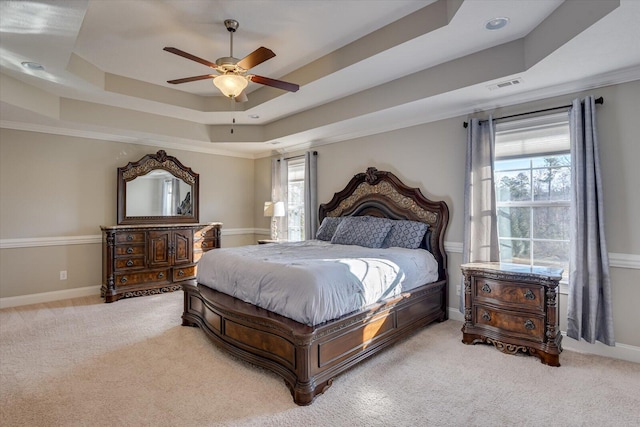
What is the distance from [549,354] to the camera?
283 cm

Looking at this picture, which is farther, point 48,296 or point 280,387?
point 48,296

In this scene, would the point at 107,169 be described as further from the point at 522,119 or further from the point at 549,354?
the point at 549,354

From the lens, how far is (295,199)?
20.7ft

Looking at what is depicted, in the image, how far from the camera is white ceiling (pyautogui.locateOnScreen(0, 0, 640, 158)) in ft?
8.07

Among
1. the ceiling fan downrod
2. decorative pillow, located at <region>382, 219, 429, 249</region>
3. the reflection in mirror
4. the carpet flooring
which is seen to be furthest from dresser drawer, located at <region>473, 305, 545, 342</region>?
the reflection in mirror

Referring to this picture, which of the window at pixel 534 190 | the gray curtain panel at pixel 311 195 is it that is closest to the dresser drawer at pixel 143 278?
the gray curtain panel at pixel 311 195

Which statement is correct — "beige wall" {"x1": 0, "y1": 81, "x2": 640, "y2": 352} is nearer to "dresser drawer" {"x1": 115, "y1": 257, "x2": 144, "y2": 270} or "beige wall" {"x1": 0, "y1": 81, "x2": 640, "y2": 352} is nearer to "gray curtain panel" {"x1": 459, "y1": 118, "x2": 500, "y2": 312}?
"gray curtain panel" {"x1": 459, "y1": 118, "x2": 500, "y2": 312}

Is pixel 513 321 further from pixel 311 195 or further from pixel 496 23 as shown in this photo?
pixel 311 195

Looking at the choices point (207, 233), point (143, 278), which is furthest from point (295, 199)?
point (143, 278)

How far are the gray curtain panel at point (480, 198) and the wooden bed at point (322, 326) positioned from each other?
359 millimetres

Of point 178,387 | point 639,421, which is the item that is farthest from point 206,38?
point 639,421

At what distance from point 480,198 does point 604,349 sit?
1.73 metres

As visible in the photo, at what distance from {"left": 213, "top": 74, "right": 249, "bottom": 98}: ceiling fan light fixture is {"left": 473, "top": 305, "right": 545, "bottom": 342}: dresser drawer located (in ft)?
9.92

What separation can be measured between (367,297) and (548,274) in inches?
62.1
